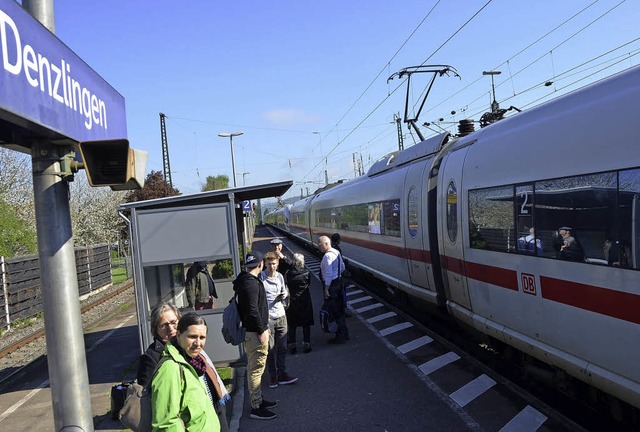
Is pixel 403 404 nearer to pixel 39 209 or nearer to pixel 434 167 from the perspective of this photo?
pixel 434 167

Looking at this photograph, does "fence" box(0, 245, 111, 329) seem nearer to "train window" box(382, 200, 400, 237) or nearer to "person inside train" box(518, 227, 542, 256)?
"train window" box(382, 200, 400, 237)

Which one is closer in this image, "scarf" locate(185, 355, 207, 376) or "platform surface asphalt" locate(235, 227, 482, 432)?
"scarf" locate(185, 355, 207, 376)

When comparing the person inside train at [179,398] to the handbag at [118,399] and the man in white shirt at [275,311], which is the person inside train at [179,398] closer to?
the handbag at [118,399]

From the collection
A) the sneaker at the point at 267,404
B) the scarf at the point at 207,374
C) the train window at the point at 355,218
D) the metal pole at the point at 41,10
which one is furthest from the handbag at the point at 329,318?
the metal pole at the point at 41,10

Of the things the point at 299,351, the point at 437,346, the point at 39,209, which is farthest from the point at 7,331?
the point at 39,209

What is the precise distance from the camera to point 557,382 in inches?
212

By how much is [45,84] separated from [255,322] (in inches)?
143

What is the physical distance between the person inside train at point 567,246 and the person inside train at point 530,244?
0.92 feet

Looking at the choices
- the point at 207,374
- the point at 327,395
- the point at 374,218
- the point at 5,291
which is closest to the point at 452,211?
the point at 327,395

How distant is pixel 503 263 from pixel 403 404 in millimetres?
1980

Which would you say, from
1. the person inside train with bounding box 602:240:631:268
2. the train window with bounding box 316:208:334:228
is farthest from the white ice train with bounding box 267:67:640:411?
the train window with bounding box 316:208:334:228

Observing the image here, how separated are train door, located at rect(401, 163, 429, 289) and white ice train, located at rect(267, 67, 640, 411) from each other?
0.06 meters

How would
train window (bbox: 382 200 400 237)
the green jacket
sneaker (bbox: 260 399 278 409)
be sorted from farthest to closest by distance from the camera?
train window (bbox: 382 200 400 237), sneaker (bbox: 260 399 278 409), the green jacket

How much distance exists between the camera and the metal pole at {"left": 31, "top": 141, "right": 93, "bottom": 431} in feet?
9.29
